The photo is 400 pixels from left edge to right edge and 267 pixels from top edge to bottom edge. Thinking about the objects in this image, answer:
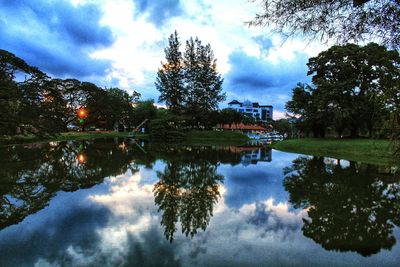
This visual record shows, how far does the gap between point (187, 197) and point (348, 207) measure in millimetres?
5150

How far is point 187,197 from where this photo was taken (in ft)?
32.4

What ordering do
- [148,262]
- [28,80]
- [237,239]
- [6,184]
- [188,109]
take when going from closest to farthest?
[148,262] < [237,239] < [6,184] < [28,80] < [188,109]

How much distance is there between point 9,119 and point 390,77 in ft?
44.3

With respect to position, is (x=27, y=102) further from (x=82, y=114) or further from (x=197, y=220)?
(x=82, y=114)

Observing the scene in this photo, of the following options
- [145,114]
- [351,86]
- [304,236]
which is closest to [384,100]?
[304,236]

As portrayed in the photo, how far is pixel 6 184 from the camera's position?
11.6m

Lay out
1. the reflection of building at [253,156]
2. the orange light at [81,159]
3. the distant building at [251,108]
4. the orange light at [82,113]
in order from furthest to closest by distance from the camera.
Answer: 1. the distant building at [251,108]
2. the orange light at [82,113]
3. the reflection of building at [253,156]
4. the orange light at [81,159]

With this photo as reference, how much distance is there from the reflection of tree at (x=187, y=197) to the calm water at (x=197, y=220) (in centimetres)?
4

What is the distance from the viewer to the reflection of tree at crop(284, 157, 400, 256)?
636 cm

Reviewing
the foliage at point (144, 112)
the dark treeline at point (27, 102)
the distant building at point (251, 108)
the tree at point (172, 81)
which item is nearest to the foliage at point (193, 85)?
the tree at point (172, 81)

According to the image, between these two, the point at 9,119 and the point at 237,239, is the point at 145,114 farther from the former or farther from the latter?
the point at 237,239

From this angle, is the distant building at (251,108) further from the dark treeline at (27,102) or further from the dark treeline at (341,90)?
the dark treeline at (27,102)

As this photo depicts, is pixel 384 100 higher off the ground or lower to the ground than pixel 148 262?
higher

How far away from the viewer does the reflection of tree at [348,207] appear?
20.9ft
